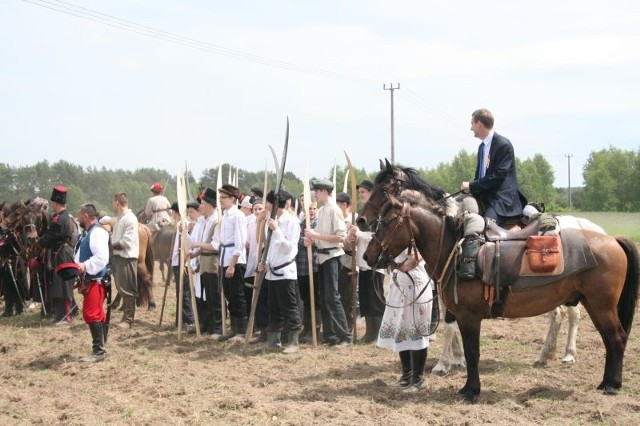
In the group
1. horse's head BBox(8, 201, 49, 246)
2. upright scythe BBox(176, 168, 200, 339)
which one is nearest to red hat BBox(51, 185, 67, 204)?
horse's head BBox(8, 201, 49, 246)

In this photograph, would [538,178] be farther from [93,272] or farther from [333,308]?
[93,272]

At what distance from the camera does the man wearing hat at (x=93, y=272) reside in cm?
887

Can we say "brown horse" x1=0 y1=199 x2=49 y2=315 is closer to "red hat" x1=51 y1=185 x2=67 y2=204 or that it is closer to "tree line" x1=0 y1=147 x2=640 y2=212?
"red hat" x1=51 y1=185 x2=67 y2=204

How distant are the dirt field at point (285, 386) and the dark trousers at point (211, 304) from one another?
0.53m

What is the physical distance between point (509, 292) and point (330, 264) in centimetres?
348

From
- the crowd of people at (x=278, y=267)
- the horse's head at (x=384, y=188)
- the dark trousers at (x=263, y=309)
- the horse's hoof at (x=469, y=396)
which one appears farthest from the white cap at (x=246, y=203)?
the horse's hoof at (x=469, y=396)

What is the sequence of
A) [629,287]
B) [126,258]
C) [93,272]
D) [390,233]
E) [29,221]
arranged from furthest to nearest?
1. [29,221]
2. [126,258]
3. [93,272]
4. [629,287]
5. [390,233]

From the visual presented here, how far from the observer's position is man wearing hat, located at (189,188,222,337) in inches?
426

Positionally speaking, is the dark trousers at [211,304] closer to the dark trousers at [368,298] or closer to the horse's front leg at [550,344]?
the dark trousers at [368,298]

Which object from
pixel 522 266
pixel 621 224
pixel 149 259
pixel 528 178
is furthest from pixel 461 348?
pixel 528 178

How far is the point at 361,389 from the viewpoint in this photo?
759 cm

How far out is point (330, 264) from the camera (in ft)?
33.1

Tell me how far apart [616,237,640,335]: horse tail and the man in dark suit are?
3.53 ft

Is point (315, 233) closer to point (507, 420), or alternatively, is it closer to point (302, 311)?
point (302, 311)
